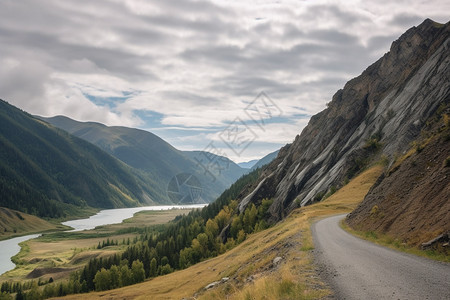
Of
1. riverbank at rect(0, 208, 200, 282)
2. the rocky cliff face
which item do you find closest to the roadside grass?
the rocky cliff face

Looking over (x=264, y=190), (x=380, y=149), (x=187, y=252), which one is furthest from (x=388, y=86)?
(x=187, y=252)

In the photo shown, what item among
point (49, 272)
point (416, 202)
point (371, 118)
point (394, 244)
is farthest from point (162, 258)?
point (416, 202)

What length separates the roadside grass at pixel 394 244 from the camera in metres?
16.4

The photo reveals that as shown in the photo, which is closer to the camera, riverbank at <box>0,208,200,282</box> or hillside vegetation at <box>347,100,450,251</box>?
hillside vegetation at <box>347,100,450,251</box>

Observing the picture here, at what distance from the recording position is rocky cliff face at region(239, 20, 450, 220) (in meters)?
59.3

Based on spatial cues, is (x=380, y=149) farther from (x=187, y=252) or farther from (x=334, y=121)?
(x=187, y=252)

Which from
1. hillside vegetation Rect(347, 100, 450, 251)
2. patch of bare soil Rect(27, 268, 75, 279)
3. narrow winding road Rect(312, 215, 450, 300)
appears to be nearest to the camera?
narrow winding road Rect(312, 215, 450, 300)

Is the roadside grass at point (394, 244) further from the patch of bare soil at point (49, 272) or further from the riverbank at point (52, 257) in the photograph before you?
the patch of bare soil at point (49, 272)

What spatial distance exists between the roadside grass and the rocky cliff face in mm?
33718

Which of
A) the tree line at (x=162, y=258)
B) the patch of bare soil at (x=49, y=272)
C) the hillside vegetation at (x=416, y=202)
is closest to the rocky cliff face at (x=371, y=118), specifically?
the tree line at (x=162, y=258)

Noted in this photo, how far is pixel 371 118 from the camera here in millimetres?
81125

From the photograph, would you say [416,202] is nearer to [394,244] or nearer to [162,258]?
[394,244]

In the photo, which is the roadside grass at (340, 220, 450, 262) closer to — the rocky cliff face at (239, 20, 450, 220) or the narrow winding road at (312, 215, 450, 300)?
the narrow winding road at (312, 215, 450, 300)

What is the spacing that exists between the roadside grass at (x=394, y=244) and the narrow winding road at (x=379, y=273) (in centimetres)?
62
